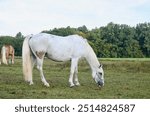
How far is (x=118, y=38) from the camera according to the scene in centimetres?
1372

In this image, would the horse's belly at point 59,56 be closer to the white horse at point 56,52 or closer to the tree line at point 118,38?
the white horse at point 56,52

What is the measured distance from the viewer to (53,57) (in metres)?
11.8

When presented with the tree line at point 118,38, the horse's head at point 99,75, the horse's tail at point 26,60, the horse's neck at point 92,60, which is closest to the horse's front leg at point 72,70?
the horse's neck at point 92,60

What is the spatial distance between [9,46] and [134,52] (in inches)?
204

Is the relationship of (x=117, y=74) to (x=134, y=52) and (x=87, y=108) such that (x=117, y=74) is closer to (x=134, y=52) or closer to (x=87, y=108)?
(x=134, y=52)

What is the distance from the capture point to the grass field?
397 inches

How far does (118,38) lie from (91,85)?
2425mm

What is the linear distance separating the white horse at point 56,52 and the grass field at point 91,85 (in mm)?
353

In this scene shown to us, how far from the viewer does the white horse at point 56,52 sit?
11534 millimetres

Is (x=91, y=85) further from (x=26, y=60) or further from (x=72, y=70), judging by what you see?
(x=26, y=60)

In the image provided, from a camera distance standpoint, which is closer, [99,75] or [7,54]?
[99,75]

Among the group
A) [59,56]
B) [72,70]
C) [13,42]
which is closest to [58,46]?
[59,56]

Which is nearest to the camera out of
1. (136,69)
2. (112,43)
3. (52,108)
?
(52,108)

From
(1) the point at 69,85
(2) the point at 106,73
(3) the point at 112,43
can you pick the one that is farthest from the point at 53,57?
(2) the point at 106,73
